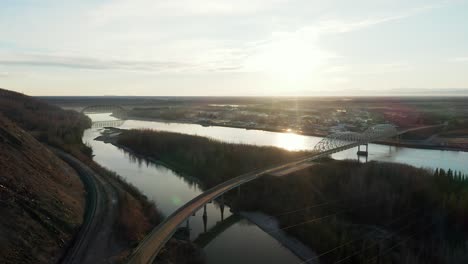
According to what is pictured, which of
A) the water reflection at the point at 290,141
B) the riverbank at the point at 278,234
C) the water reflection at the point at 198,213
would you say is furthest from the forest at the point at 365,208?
the water reflection at the point at 290,141

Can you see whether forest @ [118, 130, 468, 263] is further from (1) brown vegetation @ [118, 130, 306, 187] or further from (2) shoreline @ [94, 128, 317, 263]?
(2) shoreline @ [94, 128, 317, 263]

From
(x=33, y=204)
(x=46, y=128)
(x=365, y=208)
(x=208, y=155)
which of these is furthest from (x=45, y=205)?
(x=46, y=128)

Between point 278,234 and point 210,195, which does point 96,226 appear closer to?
point 210,195

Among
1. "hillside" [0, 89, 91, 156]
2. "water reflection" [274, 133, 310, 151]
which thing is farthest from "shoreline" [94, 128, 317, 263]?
"water reflection" [274, 133, 310, 151]

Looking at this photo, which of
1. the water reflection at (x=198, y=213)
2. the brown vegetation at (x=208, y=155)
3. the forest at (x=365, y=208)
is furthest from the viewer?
the brown vegetation at (x=208, y=155)

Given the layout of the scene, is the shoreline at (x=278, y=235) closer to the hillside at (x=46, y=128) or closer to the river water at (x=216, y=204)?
the river water at (x=216, y=204)

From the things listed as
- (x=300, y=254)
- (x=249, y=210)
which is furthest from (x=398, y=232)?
(x=249, y=210)

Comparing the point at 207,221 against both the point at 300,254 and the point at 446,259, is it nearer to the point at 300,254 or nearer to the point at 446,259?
the point at 300,254
